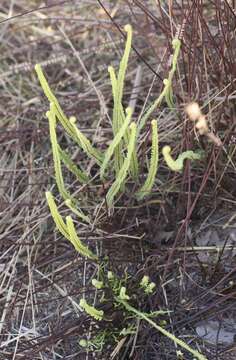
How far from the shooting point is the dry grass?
112cm

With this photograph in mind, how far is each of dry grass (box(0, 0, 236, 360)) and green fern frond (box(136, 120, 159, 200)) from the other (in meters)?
0.06

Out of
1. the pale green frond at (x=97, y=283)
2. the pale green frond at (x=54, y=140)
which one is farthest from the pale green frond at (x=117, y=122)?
the pale green frond at (x=97, y=283)

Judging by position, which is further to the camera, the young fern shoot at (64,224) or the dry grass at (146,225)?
the dry grass at (146,225)

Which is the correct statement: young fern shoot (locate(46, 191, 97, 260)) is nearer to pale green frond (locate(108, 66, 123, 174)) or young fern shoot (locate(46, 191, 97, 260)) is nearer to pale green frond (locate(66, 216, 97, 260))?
pale green frond (locate(66, 216, 97, 260))

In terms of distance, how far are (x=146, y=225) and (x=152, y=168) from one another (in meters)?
0.21

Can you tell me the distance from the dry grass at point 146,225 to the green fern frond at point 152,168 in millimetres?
59

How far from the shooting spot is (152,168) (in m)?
1.06

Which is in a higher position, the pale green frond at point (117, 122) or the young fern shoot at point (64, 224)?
the pale green frond at point (117, 122)

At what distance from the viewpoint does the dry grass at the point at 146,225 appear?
1.12 m

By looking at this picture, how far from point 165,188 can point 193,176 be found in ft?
0.22

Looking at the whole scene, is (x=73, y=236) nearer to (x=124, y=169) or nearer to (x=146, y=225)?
Result: (x=124, y=169)

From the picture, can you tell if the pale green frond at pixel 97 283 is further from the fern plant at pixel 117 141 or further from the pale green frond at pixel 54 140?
the pale green frond at pixel 54 140

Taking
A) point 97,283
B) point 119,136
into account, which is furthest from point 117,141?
point 97,283

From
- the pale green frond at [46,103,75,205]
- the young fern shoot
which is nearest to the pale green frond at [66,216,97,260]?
the young fern shoot
